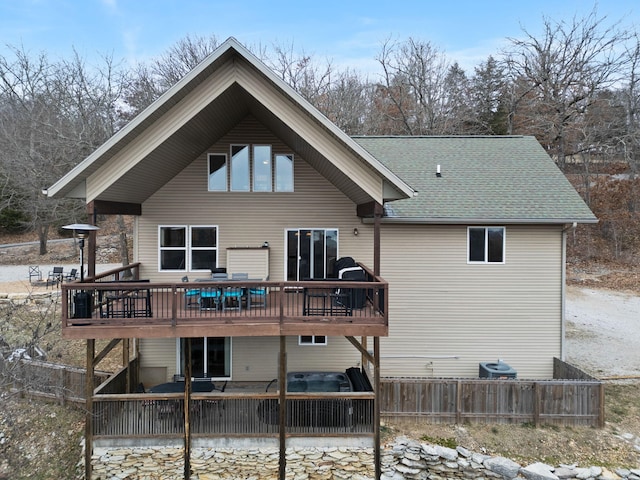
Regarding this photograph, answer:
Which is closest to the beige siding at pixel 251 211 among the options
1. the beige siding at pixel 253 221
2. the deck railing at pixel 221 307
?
the beige siding at pixel 253 221

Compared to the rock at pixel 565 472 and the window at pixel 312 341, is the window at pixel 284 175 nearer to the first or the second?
the window at pixel 312 341

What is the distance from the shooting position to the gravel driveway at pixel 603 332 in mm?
12281

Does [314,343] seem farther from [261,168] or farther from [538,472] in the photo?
[538,472]

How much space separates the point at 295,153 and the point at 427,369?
7.25 meters

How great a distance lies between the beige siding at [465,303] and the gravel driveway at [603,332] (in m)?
2.67

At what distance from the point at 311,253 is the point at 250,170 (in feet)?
9.52

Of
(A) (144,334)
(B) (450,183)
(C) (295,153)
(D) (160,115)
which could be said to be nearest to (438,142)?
(B) (450,183)

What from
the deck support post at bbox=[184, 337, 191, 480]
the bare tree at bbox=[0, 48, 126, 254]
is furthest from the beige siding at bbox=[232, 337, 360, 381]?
the bare tree at bbox=[0, 48, 126, 254]

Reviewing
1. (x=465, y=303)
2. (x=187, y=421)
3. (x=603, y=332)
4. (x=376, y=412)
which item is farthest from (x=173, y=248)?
(x=603, y=332)

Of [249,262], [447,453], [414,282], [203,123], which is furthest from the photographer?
[414,282]

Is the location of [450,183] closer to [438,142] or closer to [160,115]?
[438,142]

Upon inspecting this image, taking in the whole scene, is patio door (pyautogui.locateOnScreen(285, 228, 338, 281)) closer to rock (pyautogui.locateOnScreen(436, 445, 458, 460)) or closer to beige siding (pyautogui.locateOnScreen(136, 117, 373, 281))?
beige siding (pyautogui.locateOnScreen(136, 117, 373, 281))

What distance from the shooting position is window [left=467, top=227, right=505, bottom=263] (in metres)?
11.0

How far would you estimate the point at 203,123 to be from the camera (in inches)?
354
